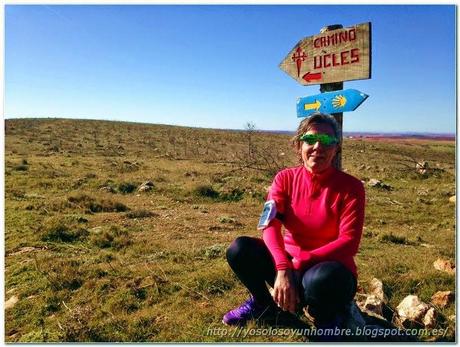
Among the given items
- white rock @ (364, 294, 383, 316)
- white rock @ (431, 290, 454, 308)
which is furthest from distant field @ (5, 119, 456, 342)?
white rock @ (364, 294, 383, 316)

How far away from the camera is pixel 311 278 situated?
3.00m

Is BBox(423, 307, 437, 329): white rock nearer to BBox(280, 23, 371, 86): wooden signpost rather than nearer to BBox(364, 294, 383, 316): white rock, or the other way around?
BBox(364, 294, 383, 316): white rock

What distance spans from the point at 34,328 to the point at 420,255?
500 cm

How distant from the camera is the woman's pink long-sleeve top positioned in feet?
10.1

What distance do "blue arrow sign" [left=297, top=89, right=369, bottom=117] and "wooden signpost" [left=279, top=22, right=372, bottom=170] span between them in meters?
0.05

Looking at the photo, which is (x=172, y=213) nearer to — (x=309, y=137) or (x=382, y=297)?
(x=382, y=297)

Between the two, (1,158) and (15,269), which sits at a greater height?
(1,158)

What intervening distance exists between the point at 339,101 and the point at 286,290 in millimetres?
1872

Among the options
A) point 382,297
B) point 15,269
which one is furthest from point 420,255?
point 15,269

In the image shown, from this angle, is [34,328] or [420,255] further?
[420,255]

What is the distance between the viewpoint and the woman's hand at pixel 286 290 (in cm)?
303

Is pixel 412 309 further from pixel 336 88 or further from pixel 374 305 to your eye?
pixel 336 88

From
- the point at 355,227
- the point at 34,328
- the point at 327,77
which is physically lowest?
the point at 34,328

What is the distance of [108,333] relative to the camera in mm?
3748
